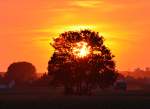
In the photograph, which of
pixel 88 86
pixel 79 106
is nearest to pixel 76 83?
pixel 88 86

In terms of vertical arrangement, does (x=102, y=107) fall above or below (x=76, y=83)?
below

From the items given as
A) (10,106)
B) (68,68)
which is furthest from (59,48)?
(10,106)

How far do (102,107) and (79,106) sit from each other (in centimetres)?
309

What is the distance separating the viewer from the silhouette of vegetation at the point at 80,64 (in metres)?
138

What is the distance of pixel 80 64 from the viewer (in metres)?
138

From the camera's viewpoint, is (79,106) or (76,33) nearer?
(79,106)

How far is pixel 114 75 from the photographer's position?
14000 cm

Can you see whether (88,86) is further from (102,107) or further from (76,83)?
(102,107)

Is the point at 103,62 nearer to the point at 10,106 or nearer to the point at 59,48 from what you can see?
the point at 59,48

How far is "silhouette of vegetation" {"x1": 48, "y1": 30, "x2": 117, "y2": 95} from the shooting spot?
13812 centimetres

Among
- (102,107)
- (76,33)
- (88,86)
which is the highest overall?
(76,33)

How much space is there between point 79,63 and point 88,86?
190 inches

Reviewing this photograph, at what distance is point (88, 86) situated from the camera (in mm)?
140000

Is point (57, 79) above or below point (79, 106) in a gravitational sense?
above
